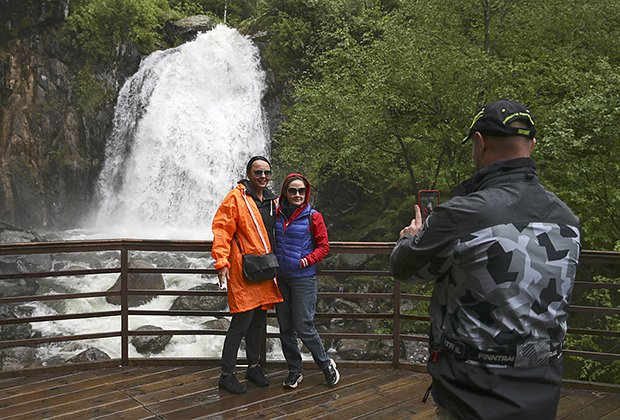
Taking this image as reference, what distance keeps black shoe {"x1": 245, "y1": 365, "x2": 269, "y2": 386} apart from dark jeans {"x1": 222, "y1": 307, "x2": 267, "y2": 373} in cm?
6

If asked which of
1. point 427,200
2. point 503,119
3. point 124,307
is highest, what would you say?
point 503,119

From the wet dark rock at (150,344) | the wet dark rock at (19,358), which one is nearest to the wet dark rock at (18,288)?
the wet dark rock at (19,358)

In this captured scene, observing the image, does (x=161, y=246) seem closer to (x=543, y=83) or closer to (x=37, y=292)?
(x=543, y=83)

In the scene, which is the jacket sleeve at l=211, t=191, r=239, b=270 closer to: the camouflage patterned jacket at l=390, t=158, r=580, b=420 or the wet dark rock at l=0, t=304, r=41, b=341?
the camouflage patterned jacket at l=390, t=158, r=580, b=420

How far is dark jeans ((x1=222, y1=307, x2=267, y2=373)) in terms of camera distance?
13.6 ft

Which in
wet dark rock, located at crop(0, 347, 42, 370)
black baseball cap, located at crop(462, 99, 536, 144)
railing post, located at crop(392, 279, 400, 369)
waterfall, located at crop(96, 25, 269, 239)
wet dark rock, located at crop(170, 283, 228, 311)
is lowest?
wet dark rock, located at crop(0, 347, 42, 370)

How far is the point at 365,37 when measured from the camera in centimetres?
1401

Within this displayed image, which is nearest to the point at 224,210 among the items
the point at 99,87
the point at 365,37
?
the point at 365,37

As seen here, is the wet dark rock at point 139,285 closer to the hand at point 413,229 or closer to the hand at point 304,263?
the hand at point 304,263

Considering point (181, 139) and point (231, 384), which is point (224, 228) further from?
point (181, 139)

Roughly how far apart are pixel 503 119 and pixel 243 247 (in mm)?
2663

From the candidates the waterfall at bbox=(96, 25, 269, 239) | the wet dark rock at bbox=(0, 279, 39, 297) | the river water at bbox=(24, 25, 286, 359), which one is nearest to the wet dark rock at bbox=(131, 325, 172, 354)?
the wet dark rock at bbox=(0, 279, 39, 297)

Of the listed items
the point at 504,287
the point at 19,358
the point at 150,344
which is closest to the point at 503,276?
the point at 504,287

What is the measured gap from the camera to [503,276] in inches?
65.5
